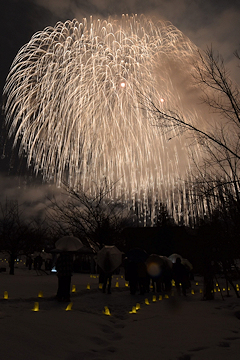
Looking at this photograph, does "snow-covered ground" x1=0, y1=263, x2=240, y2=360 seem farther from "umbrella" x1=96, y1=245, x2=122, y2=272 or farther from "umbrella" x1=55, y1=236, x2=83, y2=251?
"umbrella" x1=96, y1=245, x2=122, y2=272

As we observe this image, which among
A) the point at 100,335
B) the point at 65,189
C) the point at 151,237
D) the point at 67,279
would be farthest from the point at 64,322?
the point at 151,237

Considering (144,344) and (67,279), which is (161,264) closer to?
(67,279)

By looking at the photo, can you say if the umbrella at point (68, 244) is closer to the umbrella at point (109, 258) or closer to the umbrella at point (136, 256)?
the umbrella at point (109, 258)

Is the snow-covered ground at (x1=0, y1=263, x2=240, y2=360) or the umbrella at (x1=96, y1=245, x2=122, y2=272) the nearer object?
the snow-covered ground at (x1=0, y1=263, x2=240, y2=360)

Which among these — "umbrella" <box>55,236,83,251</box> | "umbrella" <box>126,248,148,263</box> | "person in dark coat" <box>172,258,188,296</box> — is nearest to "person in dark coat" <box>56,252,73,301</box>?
"umbrella" <box>55,236,83,251</box>

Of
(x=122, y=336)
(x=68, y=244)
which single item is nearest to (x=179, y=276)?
(x=68, y=244)

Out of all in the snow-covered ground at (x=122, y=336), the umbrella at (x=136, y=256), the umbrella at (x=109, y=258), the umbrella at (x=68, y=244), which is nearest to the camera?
the snow-covered ground at (x=122, y=336)

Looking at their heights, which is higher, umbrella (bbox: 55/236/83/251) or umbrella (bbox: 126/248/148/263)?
umbrella (bbox: 55/236/83/251)

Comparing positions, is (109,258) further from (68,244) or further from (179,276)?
(179,276)

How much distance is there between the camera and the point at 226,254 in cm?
976

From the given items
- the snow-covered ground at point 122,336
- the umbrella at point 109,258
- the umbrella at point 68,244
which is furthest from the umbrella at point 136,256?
the snow-covered ground at point 122,336

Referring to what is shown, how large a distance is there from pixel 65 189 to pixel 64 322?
43.4 feet

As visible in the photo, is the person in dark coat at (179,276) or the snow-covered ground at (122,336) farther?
the person in dark coat at (179,276)

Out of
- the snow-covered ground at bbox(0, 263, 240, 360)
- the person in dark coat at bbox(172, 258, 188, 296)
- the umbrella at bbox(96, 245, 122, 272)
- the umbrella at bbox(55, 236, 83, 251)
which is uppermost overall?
the umbrella at bbox(55, 236, 83, 251)
